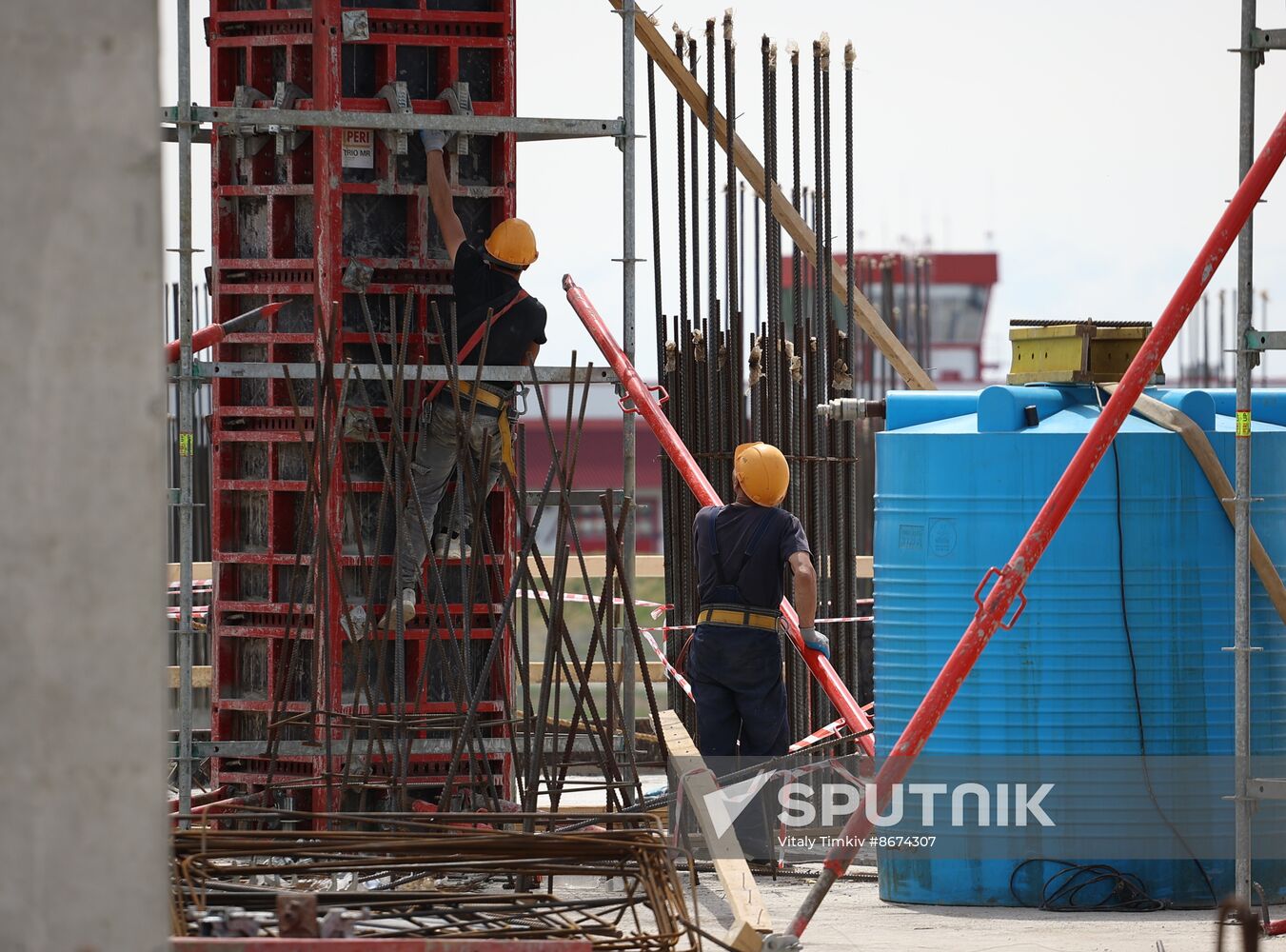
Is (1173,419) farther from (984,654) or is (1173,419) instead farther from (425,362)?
(425,362)

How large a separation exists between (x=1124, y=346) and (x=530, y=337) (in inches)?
120

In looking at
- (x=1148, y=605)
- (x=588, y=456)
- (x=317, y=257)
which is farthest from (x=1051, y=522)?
(x=588, y=456)

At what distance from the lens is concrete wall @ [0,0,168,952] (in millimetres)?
3023

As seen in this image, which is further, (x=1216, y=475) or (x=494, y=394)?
(x=494, y=394)

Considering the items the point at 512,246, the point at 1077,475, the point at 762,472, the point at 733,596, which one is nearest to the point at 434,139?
the point at 512,246

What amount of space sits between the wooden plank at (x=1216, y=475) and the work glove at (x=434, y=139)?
145 inches

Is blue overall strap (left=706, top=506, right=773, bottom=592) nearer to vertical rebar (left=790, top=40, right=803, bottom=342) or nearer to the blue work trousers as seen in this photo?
the blue work trousers

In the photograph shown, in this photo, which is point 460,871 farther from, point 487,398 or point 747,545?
point 487,398

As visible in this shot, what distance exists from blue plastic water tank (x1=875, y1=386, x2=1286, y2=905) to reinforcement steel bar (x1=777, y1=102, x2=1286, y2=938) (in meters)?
1.08

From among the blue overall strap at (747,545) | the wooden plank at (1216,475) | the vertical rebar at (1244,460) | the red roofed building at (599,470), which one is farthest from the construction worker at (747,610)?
the red roofed building at (599,470)

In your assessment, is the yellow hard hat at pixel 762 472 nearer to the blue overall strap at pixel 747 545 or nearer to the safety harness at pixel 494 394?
the blue overall strap at pixel 747 545

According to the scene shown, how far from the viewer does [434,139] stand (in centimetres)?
956

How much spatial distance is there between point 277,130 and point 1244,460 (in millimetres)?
5214

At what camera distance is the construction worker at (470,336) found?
941 centimetres
